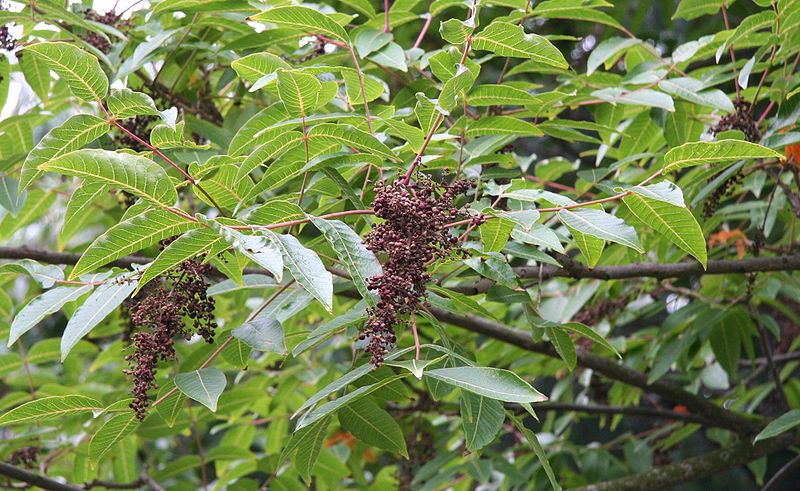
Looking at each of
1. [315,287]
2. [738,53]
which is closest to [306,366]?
[315,287]

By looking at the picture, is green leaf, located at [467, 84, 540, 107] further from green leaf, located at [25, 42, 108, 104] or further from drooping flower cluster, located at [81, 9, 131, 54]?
drooping flower cluster, located at [81, 9, 131, 54]

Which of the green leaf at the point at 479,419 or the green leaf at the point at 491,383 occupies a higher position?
the green leaf at the point at 491,383

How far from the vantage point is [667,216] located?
4.05ft

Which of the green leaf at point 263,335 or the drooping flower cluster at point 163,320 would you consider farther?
the green leaf at point 263,335

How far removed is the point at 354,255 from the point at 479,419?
318 mm

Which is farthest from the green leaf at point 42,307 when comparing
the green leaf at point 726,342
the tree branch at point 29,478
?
the green leaf at point 726,342

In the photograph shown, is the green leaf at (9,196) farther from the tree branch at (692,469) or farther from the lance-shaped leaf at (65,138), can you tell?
the tree branch at (692,469)

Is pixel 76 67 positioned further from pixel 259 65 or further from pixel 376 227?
pixel 376 227

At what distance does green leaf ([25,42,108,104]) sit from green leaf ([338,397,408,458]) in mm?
641

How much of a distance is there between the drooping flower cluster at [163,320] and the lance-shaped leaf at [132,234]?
10 cm

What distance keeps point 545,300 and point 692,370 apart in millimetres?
691

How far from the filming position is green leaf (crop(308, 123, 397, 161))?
1.24 m

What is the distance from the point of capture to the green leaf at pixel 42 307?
127cm

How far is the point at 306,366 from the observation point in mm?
2402
